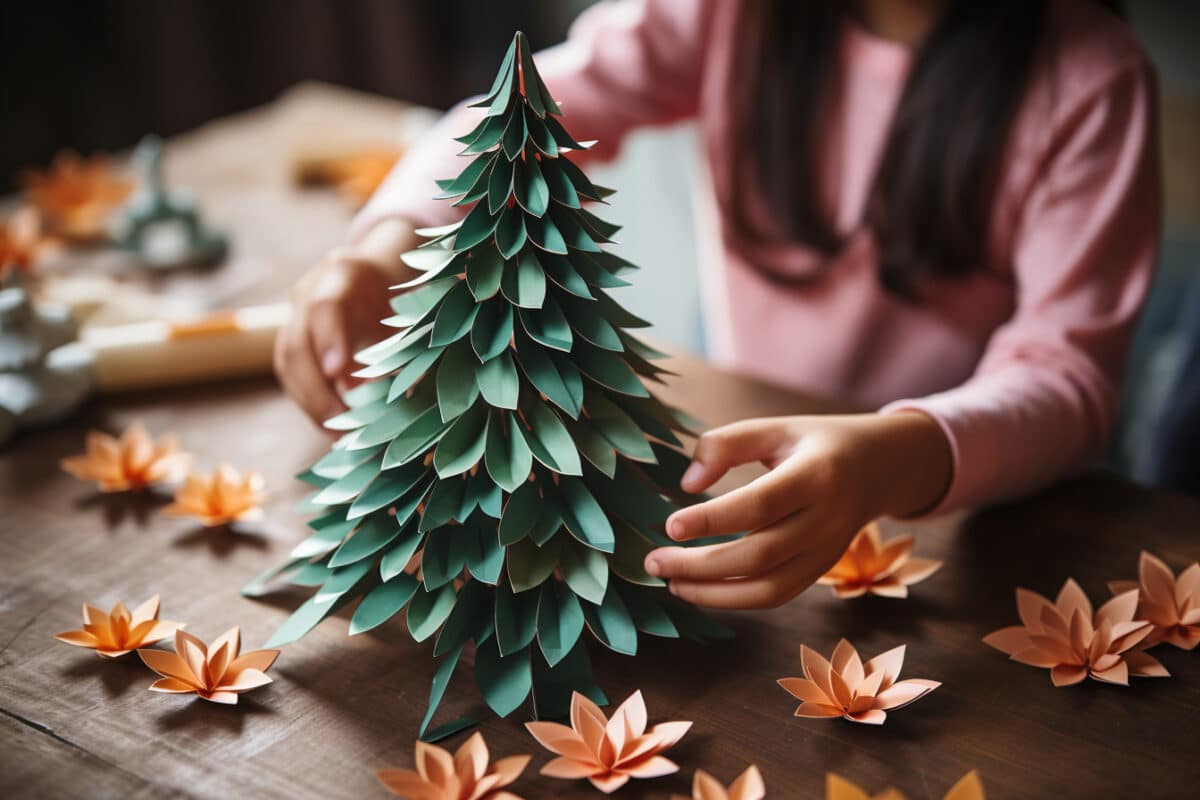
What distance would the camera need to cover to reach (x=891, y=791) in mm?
464

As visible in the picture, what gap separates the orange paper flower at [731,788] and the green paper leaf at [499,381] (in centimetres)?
19

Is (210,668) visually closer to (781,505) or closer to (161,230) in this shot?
(781,505)

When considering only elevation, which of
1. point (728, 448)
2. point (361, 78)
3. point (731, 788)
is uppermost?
point (361, 78)

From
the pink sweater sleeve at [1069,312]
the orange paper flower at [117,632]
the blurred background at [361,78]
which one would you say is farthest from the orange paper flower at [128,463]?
the blurred background at [361,78]

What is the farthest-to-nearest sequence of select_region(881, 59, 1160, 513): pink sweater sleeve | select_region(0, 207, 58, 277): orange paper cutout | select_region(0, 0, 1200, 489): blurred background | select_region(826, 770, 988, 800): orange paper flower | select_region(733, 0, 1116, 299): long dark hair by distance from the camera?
select_region(0, 0, 1200, 489): blurred background → select_region(0, 207, 58, 277): orange paper cutout → select_region(733, 0, 1116, 299): long dark hair → select_region(881, 59, 1160, 513): pink sweater sleeve → select_region(826, 770, 988, 800): orange paper flower

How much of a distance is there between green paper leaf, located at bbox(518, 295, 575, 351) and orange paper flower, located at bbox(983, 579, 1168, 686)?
11.1 inches

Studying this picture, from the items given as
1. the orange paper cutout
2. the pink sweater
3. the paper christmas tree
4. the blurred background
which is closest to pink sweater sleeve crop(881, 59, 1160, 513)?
the pink sweater

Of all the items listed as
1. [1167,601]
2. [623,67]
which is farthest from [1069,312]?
[623,67]

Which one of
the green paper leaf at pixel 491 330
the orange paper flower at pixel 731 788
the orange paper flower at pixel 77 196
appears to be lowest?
the orange paper flower at pixel 731 788

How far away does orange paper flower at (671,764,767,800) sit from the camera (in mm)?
491

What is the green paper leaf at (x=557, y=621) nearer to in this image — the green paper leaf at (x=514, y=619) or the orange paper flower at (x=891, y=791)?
the green paper leaf at (x=514, y=619)

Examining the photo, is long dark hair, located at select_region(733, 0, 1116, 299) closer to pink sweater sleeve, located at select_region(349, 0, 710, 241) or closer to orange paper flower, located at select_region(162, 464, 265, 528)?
pink sweater sleeve, located at select_region(349, 0, 710, 241)

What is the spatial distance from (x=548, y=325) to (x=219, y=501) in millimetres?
307

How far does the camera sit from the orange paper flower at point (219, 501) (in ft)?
2.39
